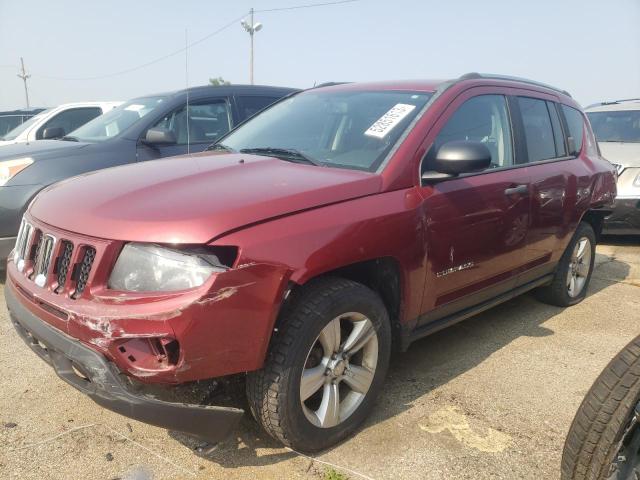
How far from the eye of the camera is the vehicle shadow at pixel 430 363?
235cm

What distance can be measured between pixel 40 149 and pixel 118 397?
3.46 metres

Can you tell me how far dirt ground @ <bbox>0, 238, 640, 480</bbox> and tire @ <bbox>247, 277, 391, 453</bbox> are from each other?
145 millimetres

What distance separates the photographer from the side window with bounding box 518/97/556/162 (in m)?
3.60

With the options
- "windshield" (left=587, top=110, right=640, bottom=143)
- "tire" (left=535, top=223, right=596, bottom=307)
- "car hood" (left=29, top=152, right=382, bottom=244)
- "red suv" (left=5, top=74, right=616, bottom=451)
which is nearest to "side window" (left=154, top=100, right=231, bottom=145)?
"red suv" (left=5, top=74, right=616, bottom=451)

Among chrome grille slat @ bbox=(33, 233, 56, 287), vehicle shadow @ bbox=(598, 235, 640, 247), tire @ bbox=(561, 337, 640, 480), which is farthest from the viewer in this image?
vehicle shadow @ bbox=(598, 235, 640, 247)

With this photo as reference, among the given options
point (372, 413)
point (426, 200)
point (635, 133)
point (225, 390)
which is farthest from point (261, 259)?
point (635, 133)

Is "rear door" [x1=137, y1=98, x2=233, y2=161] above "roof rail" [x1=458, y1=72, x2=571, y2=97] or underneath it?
underneath

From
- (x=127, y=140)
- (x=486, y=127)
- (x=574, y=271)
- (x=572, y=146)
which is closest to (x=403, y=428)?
(x=486, y=127)

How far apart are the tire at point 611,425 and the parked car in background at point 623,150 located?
5.41 meters

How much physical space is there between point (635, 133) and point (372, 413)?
22.9 feet

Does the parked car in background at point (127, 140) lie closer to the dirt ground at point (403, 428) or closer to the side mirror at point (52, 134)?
the side mirror at point (52, 134)

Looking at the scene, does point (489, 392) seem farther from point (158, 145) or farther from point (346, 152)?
point (158, 145)

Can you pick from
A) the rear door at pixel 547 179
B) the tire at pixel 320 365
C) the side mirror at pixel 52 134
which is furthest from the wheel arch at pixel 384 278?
the side mirror at pixel 52 134

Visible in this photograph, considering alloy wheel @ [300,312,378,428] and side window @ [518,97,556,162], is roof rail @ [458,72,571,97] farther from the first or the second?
alloy wheel @ [300,312,378,428]
